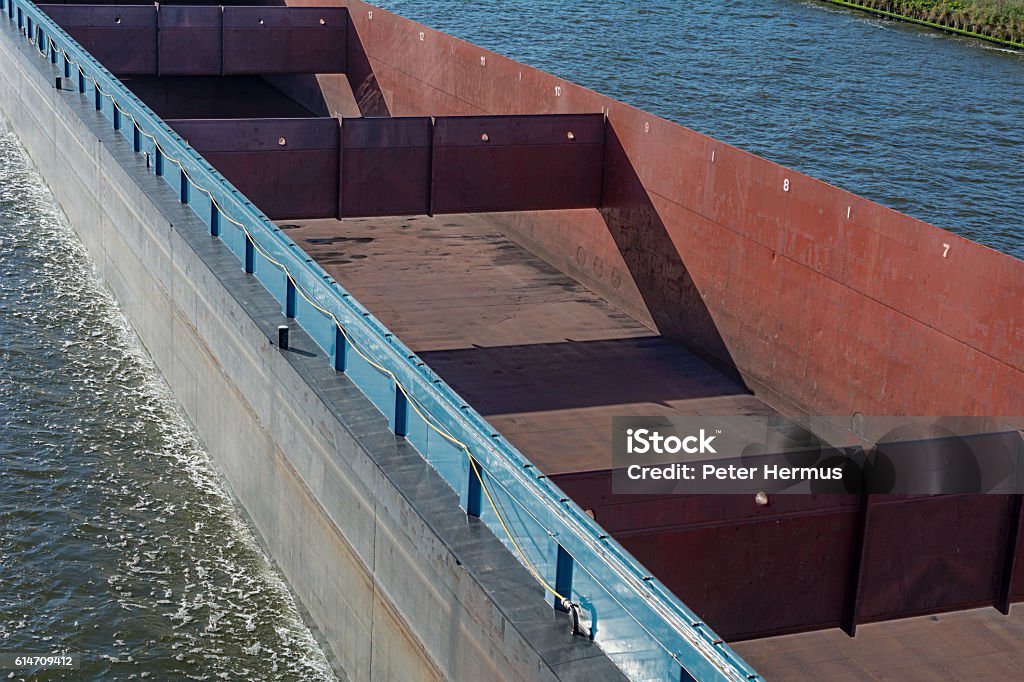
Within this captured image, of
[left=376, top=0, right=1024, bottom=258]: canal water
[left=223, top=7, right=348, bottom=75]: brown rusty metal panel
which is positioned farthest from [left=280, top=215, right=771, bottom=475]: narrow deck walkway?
[left=376, top=0, right=1024, bottom=258]: canal water

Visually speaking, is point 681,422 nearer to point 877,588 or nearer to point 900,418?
point 900,418

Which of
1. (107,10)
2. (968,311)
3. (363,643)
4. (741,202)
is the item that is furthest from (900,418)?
(107,10)

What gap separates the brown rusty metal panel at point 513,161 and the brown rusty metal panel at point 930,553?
464 inches

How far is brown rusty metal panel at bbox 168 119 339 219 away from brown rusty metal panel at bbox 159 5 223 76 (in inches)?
392

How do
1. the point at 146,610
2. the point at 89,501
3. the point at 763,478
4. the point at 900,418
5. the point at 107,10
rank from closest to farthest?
1. the point at 763,478
2. the point at 146,610
3. the point at 89,501
4. the point at 900,418
5. the point at 107,10

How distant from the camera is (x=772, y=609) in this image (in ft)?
38.3

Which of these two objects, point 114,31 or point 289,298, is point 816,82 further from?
point 289,298

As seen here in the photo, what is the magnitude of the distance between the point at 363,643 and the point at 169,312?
773cm

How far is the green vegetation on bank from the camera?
48.2 meters

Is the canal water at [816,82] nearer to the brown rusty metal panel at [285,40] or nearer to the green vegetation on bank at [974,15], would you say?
the green vegetation on bank at [974,15]

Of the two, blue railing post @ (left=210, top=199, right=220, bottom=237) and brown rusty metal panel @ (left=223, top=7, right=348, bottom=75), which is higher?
brown rusty metal panel @ (left=223, top=7, right=348, bottom=75)

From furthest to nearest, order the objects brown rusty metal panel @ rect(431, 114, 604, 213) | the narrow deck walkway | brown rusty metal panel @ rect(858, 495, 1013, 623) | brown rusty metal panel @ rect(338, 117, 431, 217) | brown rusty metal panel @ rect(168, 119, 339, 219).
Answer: brown rusty metal panel @ rect(431, 114, 604, 213) < brown rusty metal panel @ rect(338, 117, 431, 217) < brown rusty metal panel @ rect(168, 119, 339, 219) < the narrow deck walkway < brown rusty metal panel @ rect(858, 495, 1013, 623)

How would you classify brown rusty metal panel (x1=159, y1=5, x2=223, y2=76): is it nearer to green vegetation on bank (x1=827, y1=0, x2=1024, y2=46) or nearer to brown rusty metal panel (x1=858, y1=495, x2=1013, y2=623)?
brown rusty metal panel (x1=858, y1=495, x2=1013, y2=623)

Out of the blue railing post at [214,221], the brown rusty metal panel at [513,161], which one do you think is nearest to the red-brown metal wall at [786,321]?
the brown rusty metal panel at [513,161]
